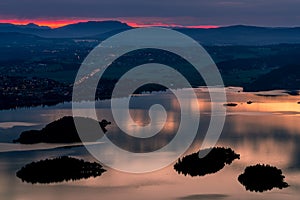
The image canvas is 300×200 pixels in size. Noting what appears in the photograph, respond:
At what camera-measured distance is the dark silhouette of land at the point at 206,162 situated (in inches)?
1278

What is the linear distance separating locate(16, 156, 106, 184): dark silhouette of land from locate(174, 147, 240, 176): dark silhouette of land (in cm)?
427

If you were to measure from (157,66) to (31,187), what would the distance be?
88315mm

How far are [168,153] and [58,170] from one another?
24.3 ft

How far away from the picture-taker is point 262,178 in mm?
30594

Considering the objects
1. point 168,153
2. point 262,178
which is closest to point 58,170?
point 168,153

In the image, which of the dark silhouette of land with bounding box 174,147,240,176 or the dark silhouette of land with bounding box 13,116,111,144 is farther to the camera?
the dark silhouette of land with bounding box 13,116,111,144

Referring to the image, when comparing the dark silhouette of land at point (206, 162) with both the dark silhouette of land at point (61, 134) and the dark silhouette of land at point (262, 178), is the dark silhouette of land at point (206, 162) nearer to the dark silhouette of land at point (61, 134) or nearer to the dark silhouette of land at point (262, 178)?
the dark silhouette of land at point (262, 178)

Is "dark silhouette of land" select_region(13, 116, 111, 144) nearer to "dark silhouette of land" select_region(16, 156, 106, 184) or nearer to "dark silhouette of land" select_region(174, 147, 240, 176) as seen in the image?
"dark silhouette of land" select_region(16, 156, 106, 184)

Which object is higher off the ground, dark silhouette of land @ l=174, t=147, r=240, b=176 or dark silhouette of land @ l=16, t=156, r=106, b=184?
dark silhouette of land @ l=174, t=147, r=240, b=176

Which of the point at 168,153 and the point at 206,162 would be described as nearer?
the point at 206,162

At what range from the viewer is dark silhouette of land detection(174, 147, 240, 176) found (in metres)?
32.5

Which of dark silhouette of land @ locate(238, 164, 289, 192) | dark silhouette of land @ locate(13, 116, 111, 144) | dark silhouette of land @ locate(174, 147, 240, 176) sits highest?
dark silhouette of land @ locate(13, 116, 111, 144)

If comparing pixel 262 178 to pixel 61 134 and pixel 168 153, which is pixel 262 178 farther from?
pixel 61 134

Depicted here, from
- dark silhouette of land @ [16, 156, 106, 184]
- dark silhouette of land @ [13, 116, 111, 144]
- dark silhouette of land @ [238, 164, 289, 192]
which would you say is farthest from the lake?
dark silhouette of land @ [13, 116, 111, 144]
